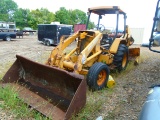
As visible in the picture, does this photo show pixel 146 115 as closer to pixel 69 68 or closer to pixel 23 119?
pixel 23 119

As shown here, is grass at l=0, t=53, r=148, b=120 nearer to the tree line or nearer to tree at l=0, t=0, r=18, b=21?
the tree line

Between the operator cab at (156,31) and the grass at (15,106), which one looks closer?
the operator cab at (156,31)

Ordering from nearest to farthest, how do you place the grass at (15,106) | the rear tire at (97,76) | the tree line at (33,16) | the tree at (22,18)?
the grass at (15,106) → the rear tire at (97,76) → the tree line at (33,16) → the tree at (22,18)

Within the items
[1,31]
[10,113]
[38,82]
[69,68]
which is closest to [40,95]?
[38,82]

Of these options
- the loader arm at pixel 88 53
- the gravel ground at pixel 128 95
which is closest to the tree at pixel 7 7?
the gravel ground at pixel 128 95

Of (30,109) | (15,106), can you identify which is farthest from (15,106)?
(30,109)

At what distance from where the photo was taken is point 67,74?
3293 millimetres

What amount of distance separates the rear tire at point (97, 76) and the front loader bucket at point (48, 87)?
0.91 m

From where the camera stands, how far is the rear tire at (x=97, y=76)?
427cm

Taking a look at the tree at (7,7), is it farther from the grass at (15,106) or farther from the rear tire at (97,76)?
the grass at (15,106)

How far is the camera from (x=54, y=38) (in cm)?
1402

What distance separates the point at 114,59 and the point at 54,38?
9.03 metres

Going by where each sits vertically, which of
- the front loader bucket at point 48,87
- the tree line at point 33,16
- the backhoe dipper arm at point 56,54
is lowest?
the front loader bucket at point 48,87

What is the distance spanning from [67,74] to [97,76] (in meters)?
1.21
